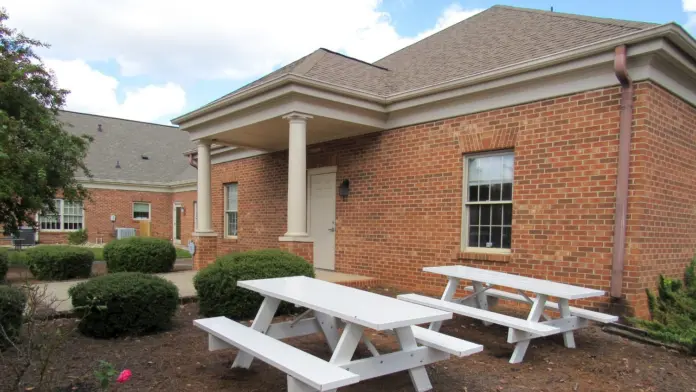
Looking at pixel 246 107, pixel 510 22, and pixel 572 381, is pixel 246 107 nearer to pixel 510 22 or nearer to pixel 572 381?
pixel 510 22

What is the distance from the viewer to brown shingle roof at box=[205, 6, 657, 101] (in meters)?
6.77

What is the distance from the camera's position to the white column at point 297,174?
24.3 feet

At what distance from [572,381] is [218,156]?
1142cm

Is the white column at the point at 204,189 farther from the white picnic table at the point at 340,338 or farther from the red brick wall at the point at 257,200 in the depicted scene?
the white picnic table at the point at 340,338

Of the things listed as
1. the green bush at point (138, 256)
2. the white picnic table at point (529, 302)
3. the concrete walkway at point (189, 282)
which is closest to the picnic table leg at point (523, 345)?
the white picnic table at point (529, 302)

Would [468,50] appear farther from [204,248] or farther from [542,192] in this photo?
[204,248]

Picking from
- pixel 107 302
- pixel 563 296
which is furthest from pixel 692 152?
pixel 107 302

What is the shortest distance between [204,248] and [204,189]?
1326mm

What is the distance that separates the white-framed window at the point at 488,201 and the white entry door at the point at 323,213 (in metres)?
3.13

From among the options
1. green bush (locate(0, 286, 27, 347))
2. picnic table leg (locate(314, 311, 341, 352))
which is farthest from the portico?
green bush (locate(0, 286, 27, 347))

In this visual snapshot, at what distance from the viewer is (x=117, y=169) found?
22656 millimetres

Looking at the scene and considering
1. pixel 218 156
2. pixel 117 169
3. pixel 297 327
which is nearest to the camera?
pixel 297 327

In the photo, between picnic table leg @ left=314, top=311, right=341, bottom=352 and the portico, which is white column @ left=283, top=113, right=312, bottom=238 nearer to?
the portico

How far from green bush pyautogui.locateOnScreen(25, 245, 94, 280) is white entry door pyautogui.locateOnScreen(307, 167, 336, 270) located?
482 centimetres
